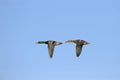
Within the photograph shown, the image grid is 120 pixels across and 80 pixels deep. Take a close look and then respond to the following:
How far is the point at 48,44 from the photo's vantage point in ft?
211

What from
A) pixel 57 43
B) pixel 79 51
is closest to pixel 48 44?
pixel 57 43

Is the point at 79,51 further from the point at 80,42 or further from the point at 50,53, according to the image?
the point at 50,53

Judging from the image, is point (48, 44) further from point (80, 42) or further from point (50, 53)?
point (80, 42)

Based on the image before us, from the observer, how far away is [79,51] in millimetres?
63031

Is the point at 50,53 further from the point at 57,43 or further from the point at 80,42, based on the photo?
the point at 80,42

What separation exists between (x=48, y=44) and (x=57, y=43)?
7.69 feet

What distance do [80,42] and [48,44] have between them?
7240 mm

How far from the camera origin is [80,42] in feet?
207

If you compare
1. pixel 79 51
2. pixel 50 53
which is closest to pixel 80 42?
pixel 79 51

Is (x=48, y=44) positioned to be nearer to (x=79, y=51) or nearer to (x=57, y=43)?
(x=57, y=43)

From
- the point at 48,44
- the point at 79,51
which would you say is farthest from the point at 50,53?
the point at 79,51

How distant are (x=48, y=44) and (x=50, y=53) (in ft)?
8.15

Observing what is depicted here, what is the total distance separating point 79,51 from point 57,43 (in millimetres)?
5185

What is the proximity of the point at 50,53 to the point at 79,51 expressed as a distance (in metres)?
6.43
